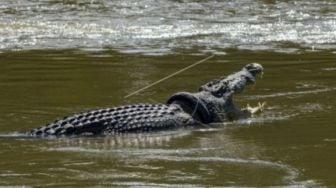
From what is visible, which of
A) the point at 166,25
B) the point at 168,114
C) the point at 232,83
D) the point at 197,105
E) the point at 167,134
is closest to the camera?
the point at 167,134

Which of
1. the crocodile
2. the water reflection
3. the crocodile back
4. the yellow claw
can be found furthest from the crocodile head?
the water reflection

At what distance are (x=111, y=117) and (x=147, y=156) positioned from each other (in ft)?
3.24

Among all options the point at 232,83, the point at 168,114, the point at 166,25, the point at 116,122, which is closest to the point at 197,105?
the point at 168,114

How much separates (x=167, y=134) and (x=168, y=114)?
28 cm

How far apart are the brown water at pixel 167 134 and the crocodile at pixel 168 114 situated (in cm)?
15

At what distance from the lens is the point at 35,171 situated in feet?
19.6

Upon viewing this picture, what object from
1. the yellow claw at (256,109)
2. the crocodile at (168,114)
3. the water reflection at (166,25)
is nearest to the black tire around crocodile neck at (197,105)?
the crocodile at (168,114)

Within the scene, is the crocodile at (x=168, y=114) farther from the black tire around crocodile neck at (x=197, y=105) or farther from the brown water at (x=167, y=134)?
the brown water at (x=167, y=134)

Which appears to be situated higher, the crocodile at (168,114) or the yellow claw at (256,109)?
the crocodile at (168,114)

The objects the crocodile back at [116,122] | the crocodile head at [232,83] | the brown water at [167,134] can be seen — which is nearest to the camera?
the brown water at [167,134]

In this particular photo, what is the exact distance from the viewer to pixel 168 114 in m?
7.65

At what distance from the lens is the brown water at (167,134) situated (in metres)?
5.82

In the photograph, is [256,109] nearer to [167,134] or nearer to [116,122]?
[167,134]

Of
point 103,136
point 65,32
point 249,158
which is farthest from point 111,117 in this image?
point 65,32
